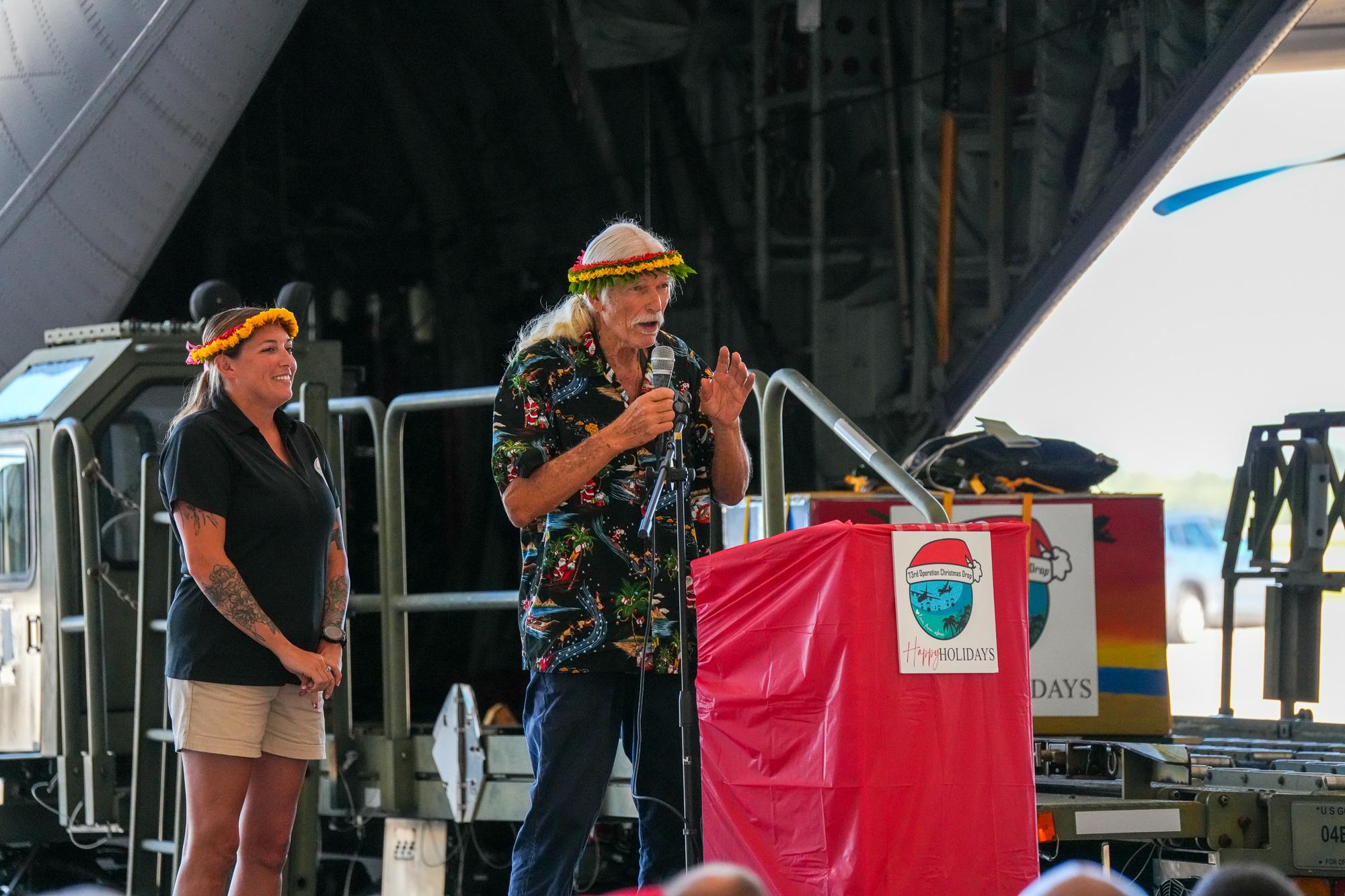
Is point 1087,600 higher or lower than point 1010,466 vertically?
lower

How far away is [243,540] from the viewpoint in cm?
412

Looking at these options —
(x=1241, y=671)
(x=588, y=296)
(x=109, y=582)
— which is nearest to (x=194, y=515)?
(x=588, y=296)

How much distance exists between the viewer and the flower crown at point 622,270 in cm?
383

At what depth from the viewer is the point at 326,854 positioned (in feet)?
22.2

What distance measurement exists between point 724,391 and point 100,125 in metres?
4.63

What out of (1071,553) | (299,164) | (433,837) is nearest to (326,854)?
(433,837)

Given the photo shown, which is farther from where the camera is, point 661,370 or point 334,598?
point 334,598

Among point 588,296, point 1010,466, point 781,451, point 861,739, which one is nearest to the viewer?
point 861,739

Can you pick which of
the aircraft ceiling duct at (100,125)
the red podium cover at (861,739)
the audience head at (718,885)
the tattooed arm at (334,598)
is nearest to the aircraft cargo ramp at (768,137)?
the aircraft ceiling duct at (100,125)

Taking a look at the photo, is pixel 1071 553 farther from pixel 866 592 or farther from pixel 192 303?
pixel 192 303

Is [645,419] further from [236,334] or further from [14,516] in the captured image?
[14,516]

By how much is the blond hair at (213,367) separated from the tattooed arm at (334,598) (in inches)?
18.3

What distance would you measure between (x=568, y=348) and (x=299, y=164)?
6231 mm

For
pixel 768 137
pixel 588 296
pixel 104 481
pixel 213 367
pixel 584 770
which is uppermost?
pixel 768 137
